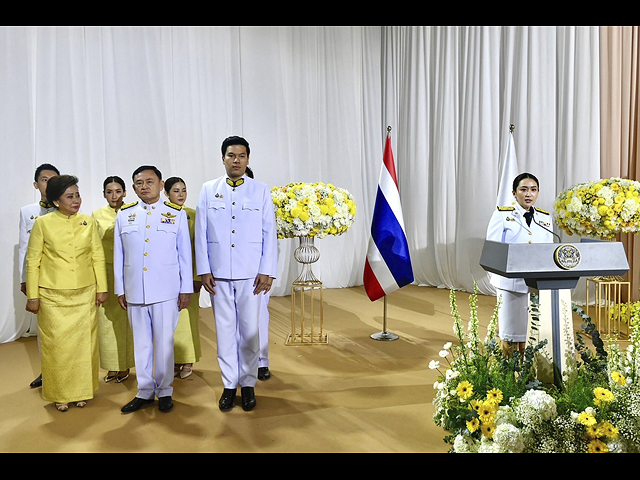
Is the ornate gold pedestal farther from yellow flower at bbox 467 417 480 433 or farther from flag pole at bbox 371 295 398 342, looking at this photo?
yellow flower at bbox 467 417 480 433

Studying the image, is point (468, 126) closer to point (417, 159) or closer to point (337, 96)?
point (417, 159)

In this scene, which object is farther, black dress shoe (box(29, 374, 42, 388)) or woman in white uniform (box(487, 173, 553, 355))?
black dress shoe (box(29, 374, 42, 388))

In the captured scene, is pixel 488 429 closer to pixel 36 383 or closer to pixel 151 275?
pixel 151 275

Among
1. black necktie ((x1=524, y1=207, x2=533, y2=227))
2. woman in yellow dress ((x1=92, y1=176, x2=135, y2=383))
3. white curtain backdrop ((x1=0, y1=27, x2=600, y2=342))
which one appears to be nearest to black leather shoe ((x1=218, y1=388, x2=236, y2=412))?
woman in yellow dress ((x1=92, y1=176, x2=135, y2=383))

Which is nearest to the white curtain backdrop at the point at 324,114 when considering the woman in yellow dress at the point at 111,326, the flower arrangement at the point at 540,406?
the woman in yellow dress at the point at 111,326

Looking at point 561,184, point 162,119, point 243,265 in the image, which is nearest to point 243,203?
point 243,265

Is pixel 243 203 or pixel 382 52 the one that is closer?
pixel 243 203

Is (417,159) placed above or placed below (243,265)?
above

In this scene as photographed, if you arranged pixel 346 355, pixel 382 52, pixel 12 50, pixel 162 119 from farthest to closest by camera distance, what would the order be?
1. pixel 382 52
2. pixel 162 119
3. pixel 12 50
4. pixel 346 355

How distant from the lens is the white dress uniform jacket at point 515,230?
397 centimetres

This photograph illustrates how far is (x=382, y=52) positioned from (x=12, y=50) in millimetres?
5808

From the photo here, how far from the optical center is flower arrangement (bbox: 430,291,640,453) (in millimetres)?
2186

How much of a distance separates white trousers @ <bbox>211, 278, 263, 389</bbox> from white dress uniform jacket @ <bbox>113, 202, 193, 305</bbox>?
31 cm

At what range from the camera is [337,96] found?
335 inches
